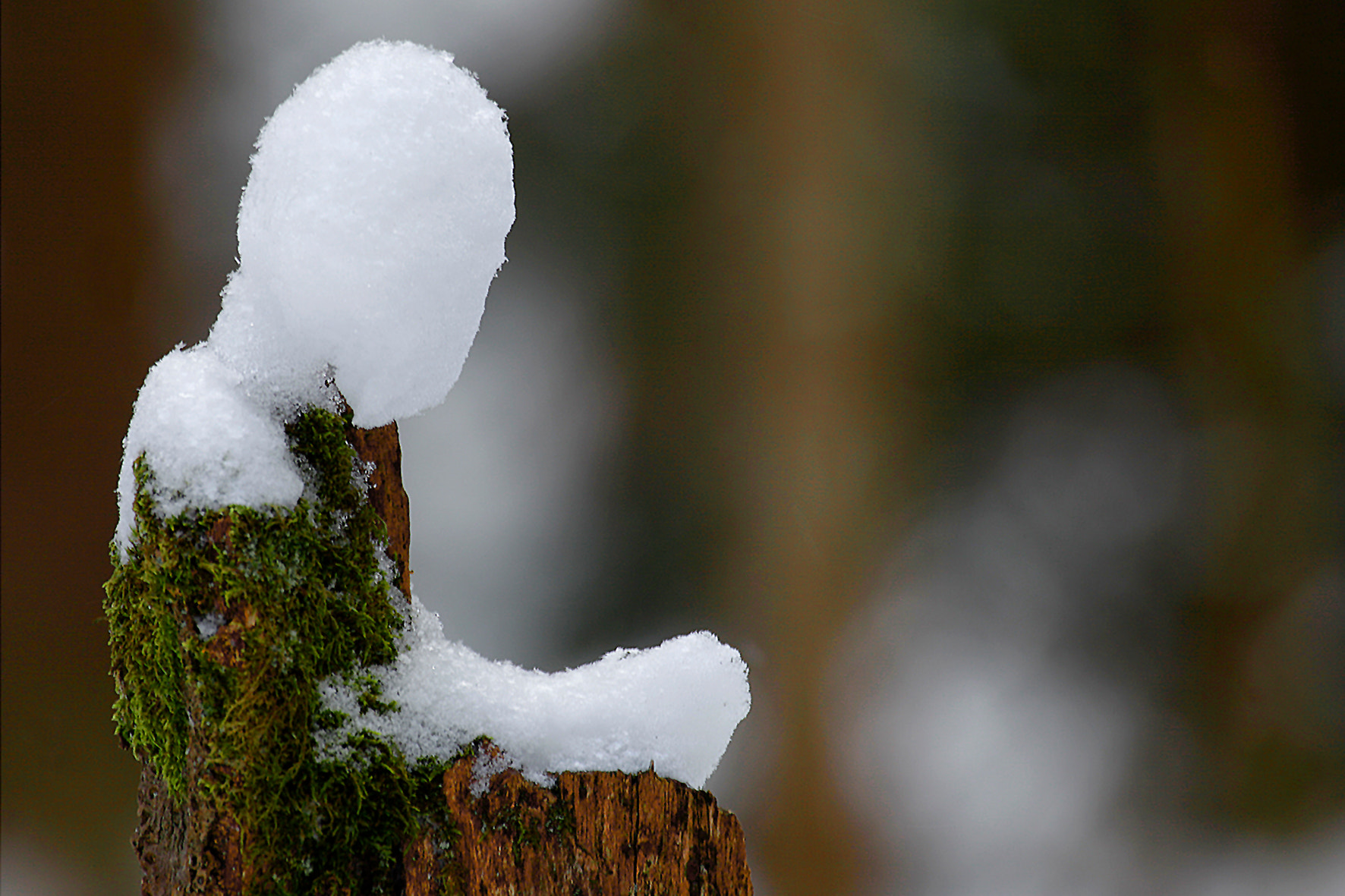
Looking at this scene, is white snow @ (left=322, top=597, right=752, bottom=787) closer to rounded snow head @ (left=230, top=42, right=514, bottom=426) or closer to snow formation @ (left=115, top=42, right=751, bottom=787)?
snow formation @ (left=115, top=42, right=751, bottom=787)

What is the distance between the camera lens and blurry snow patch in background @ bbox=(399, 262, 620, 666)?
141cm

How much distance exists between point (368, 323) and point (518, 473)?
1.04 metres

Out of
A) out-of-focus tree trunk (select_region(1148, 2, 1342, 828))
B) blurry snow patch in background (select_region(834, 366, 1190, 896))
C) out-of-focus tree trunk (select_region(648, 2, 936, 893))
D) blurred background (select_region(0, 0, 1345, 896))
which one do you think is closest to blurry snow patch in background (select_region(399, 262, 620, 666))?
blurred background (select_region(0, 0, 1345, 896))

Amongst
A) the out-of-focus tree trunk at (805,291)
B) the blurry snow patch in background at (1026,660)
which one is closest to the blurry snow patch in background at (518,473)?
the out-of-focus tree trunk at (805,291)

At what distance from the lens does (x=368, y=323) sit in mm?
414

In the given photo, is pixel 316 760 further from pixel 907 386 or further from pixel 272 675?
pixel 907 386

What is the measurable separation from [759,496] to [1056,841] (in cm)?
68

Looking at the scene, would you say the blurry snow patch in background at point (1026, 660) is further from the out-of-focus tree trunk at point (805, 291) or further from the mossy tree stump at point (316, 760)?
the mossy tree stump at point (316, 760)

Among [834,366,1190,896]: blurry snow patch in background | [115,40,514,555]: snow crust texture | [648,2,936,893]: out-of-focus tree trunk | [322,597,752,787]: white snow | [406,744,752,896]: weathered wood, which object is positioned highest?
[648,2,936,893]: out-of-focus tree trunk

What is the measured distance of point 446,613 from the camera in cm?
142

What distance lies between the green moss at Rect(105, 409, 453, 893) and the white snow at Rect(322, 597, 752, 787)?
0.04 ft

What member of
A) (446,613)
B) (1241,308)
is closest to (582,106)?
(446,613)

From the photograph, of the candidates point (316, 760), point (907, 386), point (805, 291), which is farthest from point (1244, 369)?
point (316, 760)

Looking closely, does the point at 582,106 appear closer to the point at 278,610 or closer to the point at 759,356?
the point at 759,356
